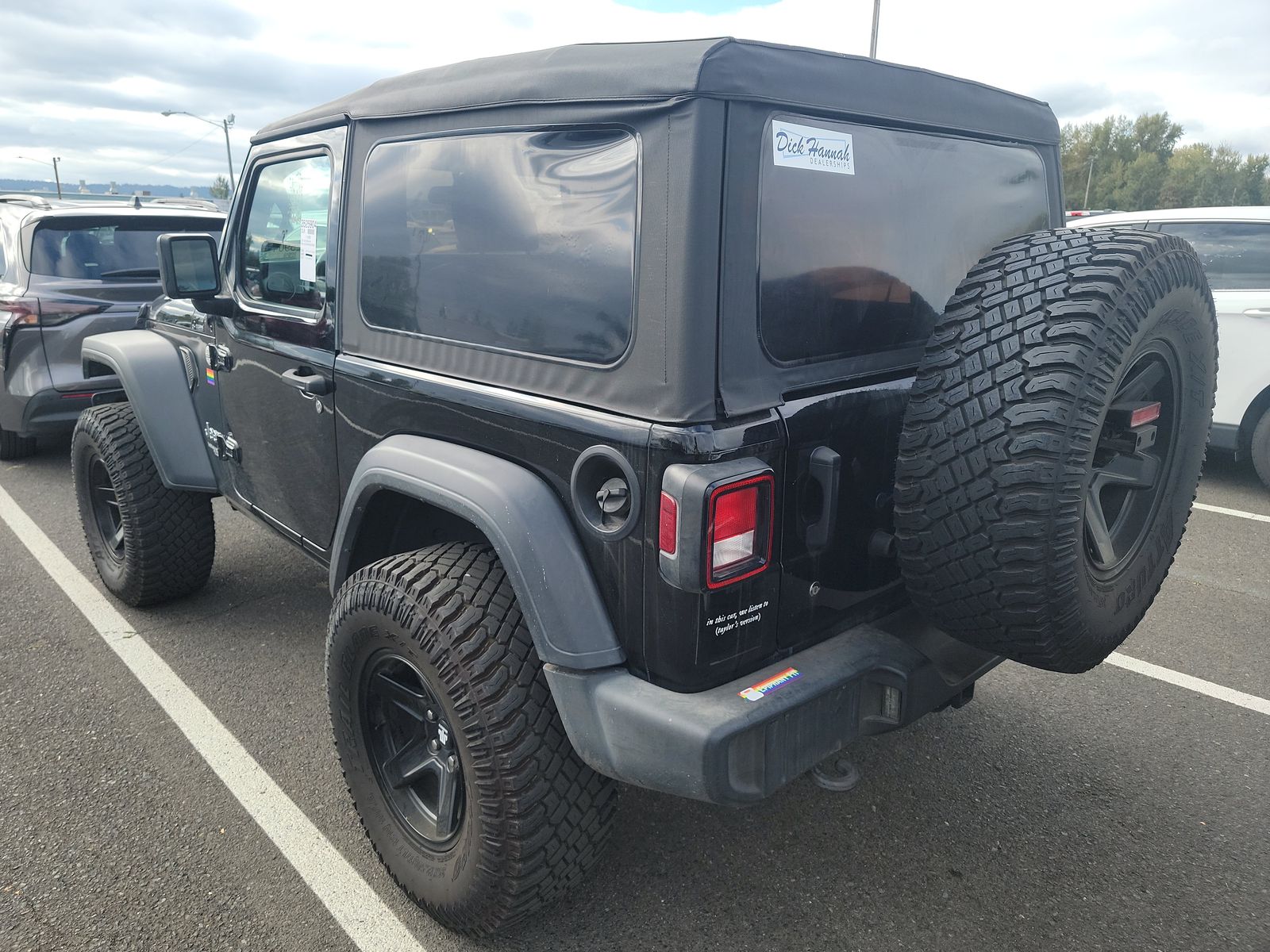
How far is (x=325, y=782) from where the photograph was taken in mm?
2838

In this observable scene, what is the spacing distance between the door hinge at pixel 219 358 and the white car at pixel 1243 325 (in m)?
5.45

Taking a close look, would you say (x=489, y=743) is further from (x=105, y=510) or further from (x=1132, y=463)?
(x=105, y=510)

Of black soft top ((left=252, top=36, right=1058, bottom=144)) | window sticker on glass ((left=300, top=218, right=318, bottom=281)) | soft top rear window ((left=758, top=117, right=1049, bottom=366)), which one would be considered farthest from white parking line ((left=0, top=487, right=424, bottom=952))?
black soft top ((left=252, top=36, right=1058, bottom=144))

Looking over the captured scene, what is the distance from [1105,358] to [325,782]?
98.4 inches

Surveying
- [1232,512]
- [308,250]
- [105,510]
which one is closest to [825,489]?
[308,250]

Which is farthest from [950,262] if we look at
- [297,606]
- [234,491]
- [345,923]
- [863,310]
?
[297,606]

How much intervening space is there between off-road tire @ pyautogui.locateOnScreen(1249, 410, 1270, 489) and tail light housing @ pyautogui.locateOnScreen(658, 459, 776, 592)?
5583mm

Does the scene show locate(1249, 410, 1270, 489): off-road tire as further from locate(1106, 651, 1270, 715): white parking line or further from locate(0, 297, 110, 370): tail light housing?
locate(0, 297, 110, 370): tail light housing

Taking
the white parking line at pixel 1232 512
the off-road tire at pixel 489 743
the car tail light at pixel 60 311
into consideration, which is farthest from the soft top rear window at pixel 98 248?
the white parking line at pixel 1232 512

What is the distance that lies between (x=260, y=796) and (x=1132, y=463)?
2.64 m

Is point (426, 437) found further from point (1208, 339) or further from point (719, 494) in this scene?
point (1208, 339)

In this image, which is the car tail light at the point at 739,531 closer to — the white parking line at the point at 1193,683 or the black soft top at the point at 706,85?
the black soft top at the point at 706,85

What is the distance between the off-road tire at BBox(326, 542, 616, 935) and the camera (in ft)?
6.40

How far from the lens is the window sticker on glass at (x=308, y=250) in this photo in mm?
2773
